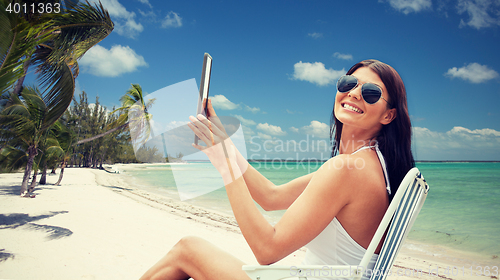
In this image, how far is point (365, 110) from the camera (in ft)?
3.77

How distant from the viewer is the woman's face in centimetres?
114

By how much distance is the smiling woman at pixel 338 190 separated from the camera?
0.88 meters

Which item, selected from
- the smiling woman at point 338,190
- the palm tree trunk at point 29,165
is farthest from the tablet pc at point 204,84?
the palm tree trunk at point 29,165

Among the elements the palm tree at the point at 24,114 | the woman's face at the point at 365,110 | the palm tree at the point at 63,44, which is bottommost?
the woman's face at the point at 365,110

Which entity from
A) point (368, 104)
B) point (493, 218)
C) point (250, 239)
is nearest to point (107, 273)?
point (250, 239)

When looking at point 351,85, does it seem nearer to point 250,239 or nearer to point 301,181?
point 301,181

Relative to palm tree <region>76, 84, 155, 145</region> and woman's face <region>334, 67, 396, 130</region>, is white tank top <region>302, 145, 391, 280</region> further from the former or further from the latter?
palm tree <region>76, 84, 155, 145</region>

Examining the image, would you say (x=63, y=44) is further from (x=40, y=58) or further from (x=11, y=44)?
(x=11, y=44)

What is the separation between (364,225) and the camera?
983 mm

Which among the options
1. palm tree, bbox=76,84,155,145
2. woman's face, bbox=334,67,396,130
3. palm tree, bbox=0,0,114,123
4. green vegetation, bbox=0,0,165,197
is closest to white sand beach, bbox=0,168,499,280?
green vegetation, bbox=0,0,165,197

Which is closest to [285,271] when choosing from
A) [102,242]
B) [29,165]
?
[102,242]

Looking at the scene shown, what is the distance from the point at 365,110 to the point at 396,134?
197mm

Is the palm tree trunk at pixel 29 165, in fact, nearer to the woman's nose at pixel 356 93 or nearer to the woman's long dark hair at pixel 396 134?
the woman's nose at pixel 356 93

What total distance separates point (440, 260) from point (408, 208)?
547 centimetres
